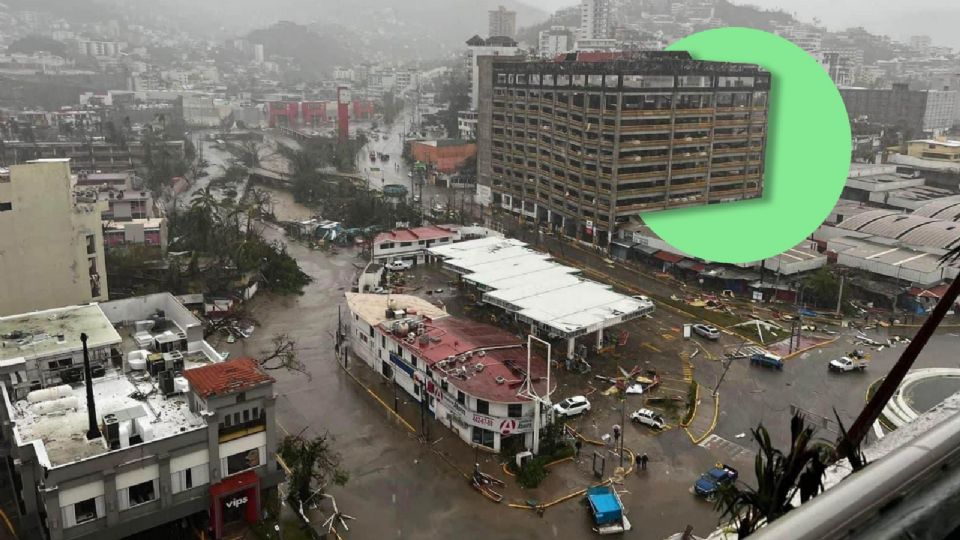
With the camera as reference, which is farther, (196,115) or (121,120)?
(196,115)

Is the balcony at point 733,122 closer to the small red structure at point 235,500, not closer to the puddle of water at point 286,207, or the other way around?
the puddle of water at point 286,207

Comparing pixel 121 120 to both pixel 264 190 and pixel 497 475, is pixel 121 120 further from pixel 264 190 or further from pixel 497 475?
pixel 497 475

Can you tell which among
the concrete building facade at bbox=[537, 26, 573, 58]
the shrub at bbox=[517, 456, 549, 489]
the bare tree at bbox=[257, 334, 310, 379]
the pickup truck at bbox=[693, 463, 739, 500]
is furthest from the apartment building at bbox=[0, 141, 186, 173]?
the concrete building facade at bbox=[537, 26, 573, 58]

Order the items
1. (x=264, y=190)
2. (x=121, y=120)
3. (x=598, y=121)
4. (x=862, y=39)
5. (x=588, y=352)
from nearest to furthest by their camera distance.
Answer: (x=588, y=352)
(x=598, y=121)
(x=264, y=190)
(x=121, y=120)
(x=862, y=39)

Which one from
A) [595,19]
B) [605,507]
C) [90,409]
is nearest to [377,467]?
[605,507]

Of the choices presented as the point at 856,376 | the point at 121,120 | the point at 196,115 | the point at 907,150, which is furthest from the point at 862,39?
the point at 856,376
